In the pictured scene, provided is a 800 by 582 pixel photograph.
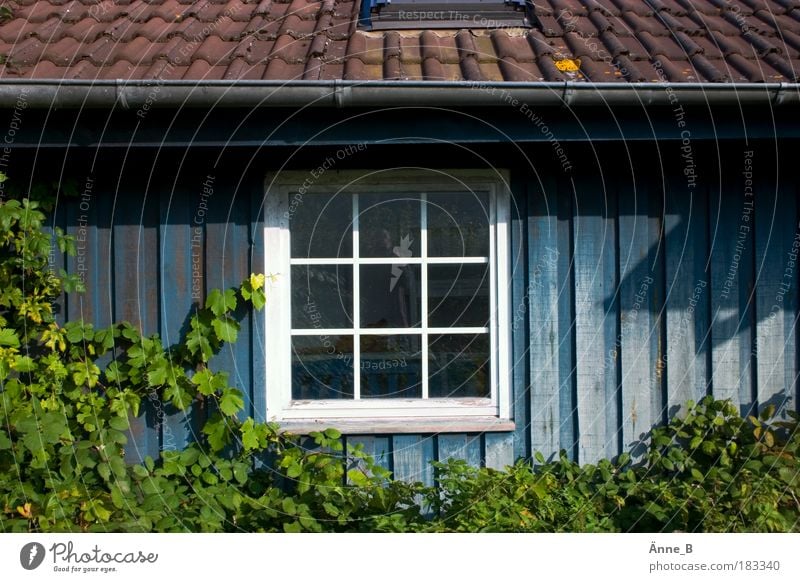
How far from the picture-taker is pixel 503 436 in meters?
4.63

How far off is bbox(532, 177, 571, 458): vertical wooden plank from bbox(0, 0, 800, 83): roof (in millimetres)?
753

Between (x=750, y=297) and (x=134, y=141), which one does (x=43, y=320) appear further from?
(x=750, y=297)

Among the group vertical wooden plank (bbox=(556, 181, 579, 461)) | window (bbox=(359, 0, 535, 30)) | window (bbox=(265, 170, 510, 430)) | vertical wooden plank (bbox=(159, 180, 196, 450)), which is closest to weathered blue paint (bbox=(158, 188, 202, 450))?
vertical wooden plank (bbox=(159, 180, 196, 450))

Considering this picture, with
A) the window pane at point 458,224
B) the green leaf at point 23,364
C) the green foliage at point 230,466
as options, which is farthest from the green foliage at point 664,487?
the green leaf at point 23,364

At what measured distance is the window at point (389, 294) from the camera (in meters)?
4.69

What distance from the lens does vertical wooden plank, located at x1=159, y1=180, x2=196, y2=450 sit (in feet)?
15.2

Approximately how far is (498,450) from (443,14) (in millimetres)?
2638

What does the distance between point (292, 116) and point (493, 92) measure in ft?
3.28

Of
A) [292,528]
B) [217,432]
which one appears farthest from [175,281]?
[292,528]

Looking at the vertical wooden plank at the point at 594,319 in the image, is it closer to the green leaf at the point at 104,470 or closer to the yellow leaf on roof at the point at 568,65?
the yellow leaf on roof at the point at 568,65

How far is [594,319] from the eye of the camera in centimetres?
466

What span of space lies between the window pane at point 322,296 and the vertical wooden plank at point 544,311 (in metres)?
1.03

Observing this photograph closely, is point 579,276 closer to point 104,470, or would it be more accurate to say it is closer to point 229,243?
point 229,243

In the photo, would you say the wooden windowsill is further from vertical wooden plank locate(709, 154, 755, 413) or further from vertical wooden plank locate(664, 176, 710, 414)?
vertical wooden plank locate(709, 154, 755, 413)
